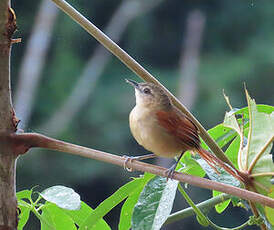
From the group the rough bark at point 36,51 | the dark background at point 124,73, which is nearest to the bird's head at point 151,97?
the dark background at point 124,73

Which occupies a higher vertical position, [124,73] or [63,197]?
[63,197]

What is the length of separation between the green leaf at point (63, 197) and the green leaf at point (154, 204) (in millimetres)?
100

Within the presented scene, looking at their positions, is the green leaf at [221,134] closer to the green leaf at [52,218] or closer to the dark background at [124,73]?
the green leaf at [52,218]

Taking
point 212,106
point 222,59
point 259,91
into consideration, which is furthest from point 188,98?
point 222,59

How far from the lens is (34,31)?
11.0 meters

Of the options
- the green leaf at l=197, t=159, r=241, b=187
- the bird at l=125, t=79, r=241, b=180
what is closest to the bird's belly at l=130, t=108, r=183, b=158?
the bird at l=125, t=79, r=241, b=180

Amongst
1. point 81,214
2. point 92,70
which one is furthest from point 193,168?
point 92,70

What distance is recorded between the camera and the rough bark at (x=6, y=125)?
685 millimetres

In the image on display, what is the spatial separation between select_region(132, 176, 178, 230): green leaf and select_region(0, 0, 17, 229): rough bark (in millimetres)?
198

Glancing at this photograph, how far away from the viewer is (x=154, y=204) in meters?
0.85

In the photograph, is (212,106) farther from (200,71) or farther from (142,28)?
(142,28)

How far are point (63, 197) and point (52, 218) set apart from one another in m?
0.08

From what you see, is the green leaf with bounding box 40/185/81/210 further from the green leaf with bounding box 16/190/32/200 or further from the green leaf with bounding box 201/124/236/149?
the green leaf with bounding box 201/124/236/149

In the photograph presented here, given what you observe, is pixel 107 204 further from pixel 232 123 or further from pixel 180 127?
pixel 180 127
